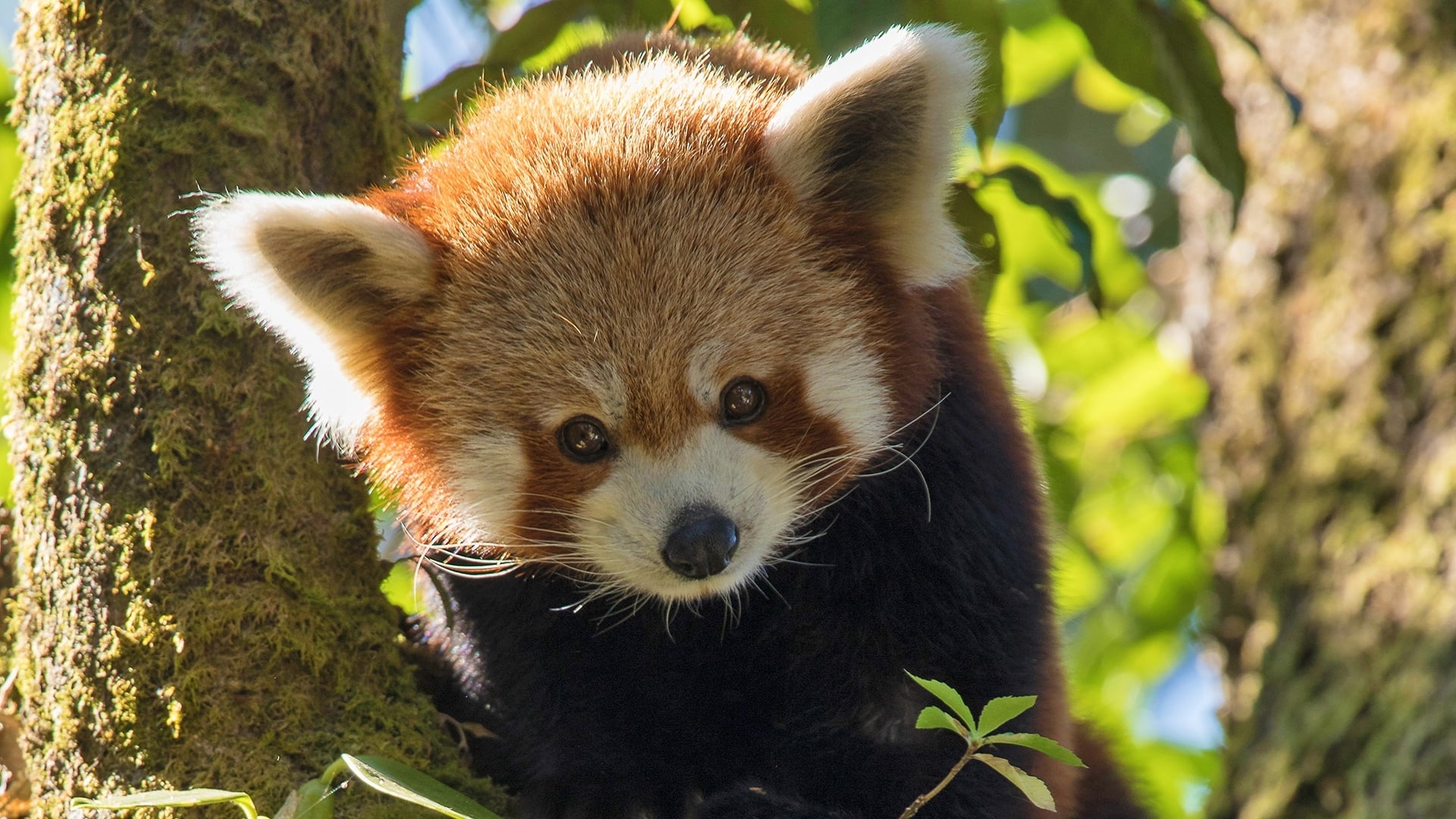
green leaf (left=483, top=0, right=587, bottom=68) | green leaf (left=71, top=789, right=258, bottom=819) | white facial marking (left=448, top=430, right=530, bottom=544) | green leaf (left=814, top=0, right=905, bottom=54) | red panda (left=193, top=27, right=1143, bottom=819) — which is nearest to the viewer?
green leaf (left=71, top=789, right=258, bottom=819)

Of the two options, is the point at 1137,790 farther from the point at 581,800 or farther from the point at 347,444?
the point at 347,444

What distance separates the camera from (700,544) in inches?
118

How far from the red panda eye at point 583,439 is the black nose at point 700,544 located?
0.86 ft

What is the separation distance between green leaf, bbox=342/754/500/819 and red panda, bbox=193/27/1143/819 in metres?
0.83

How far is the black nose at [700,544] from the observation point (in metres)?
3.01

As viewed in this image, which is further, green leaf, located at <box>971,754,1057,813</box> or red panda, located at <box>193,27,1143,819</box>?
red panda, located at <box>193,27,1143,819</box>

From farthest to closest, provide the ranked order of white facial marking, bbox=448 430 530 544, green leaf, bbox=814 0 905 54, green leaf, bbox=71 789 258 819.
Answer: green leaf, bbox=814 0 905 54
white facial marking, bbox=448 430 530 544
green leaf, bbox=71 789 258 819

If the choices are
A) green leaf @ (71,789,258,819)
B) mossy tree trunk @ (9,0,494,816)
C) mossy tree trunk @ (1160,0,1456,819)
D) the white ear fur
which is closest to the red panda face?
the white ear fur

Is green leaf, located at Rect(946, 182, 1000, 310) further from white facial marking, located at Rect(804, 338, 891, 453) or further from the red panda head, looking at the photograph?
white facial marking, located at Rect(804, 338, 891, 453)

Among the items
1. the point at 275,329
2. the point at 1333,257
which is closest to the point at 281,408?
the point at 275,329

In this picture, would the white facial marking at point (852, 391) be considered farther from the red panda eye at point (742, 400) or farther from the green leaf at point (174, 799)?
the green leaf at point (174, 799)

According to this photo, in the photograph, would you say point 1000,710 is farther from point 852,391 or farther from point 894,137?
point 894,137

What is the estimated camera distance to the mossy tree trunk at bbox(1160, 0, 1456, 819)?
4250 mm

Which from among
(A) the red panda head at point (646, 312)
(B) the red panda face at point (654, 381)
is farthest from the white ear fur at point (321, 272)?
(B) the red panda face at point (654, 381)
